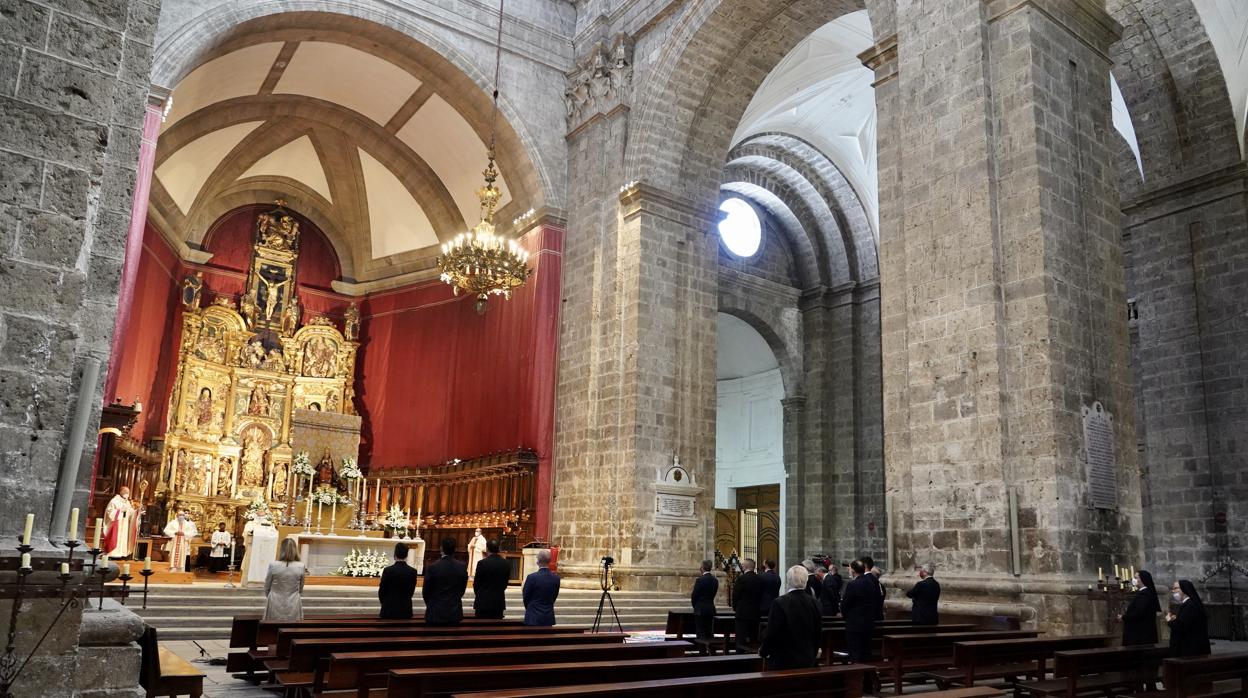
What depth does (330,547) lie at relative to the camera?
542 inches

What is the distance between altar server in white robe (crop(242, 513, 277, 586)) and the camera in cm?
1230

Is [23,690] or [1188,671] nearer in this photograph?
[23,690]

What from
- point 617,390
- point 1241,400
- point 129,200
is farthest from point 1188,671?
point 617,390

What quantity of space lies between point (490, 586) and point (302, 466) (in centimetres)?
1118

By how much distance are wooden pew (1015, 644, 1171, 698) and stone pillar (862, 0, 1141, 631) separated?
1.93 meters

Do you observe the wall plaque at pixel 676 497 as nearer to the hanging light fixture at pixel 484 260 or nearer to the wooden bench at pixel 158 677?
the hanging light fixture at pixel 484 260

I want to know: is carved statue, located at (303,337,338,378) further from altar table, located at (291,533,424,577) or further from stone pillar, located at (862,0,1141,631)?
stone pillar, located at (862,0,1141,631)

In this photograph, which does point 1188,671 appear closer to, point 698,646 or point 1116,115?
point 698,646

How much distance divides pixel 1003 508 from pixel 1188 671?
3.47 metres

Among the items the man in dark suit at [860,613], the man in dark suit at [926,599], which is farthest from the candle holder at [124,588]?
the man in dark suit at [926,599]

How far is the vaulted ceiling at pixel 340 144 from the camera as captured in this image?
1672 cm

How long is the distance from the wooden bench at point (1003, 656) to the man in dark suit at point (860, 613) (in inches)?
21.3

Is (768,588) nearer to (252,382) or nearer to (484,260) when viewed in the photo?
(484,260)

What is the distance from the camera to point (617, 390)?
591 inches
